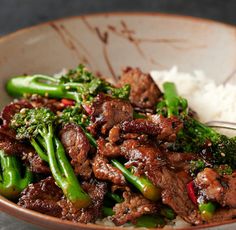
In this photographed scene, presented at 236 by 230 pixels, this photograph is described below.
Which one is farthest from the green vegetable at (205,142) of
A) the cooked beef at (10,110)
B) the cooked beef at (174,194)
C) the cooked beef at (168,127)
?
the cooked beef at (10,110)

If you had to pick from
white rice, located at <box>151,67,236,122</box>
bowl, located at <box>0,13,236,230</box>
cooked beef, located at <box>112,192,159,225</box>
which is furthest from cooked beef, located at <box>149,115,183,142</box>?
bowl, located at <box>0,13,236,230</box>

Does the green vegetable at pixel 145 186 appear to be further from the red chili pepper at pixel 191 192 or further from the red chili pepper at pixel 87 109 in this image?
the red chili pepper at pixel 87 109

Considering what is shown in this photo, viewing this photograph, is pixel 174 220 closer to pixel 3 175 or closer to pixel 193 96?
pixel 3 175

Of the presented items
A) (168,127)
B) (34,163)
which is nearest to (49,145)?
(34,163)

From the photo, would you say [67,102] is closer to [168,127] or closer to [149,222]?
[168,127]

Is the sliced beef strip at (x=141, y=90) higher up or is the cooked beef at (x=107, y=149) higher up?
the sliced beef strip at (x=141, y=90)

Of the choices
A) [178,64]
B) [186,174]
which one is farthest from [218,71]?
[186,174]
